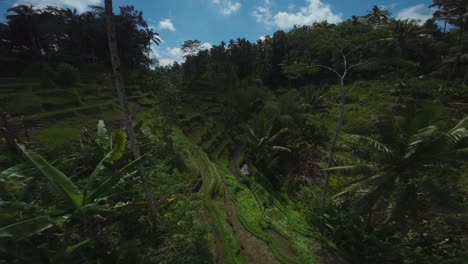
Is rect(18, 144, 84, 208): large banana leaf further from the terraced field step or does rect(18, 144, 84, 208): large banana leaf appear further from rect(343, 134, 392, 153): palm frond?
the terraced field step

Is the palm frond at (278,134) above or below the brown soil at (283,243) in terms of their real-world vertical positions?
above

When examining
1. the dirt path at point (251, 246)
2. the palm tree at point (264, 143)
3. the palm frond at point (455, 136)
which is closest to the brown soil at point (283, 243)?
the dirt path at point (251, 246)

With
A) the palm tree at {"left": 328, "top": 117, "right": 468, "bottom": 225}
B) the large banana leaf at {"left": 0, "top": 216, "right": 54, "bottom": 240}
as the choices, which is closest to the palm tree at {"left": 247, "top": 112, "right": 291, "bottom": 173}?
the palm tree at {"left": 328, "top": 117, "right": 468, "bottom": 225}

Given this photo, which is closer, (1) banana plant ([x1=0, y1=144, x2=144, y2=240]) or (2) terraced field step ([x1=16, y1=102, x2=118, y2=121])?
(1) banana plant ([x1=0, y1=144, x2=144, y2=240])

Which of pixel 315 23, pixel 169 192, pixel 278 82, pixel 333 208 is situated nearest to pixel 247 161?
pixel 333 208

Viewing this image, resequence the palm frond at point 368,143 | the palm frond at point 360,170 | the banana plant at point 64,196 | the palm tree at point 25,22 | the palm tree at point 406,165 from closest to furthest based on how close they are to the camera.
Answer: the banana plant at point 64,196 → the palm tree at point 406,165 → the palm frond at point 368,143 → the palm frond at point 360,170 → the palm tree at point 25,22

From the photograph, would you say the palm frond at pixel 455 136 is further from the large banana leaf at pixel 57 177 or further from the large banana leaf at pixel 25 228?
the large banana leaf at pixel 25 228
